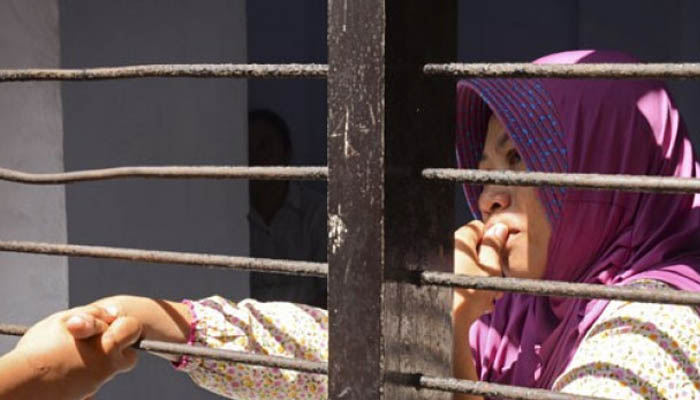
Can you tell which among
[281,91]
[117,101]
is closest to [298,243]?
[281,91]

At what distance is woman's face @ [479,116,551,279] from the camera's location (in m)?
1.63

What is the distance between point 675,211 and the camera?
1.59 m

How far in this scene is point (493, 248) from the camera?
1583 mm

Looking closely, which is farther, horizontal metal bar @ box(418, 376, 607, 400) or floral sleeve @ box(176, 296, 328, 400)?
floral sleeve @ box(176, 296, 328, 400)

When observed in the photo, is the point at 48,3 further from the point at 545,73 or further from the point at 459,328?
the point at 545,73

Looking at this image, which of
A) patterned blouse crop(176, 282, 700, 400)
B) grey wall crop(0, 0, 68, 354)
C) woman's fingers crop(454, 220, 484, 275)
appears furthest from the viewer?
grey wall crop(0, 0, 68, 354)

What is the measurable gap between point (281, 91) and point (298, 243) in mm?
699

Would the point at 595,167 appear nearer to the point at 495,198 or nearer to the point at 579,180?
the point at 495,198

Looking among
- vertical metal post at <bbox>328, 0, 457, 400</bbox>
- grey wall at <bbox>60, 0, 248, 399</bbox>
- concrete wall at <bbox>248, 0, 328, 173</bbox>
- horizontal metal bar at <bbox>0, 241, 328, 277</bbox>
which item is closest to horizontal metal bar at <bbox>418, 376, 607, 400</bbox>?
vertical metal post at <bbox>328, 0, 457, 400</bbox>

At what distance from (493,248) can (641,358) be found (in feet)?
1.10

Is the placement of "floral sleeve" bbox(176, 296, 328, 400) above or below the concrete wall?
below

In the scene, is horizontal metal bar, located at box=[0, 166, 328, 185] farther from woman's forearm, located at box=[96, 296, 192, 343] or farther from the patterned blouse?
the patterned blouse

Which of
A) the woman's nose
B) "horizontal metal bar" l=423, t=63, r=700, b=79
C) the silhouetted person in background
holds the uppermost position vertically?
"horizontal metal bar" l=423, t=63, r=700, b=79

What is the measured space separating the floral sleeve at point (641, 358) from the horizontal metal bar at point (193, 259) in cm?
35
